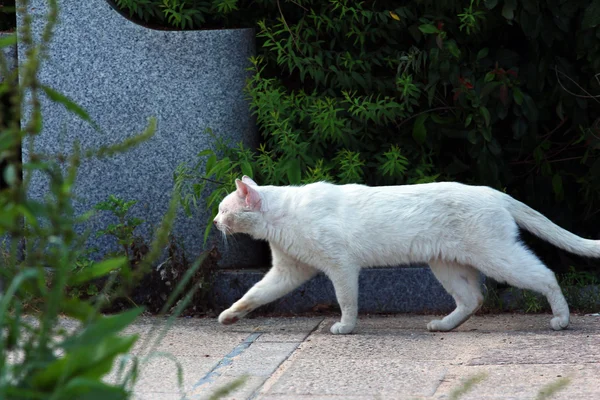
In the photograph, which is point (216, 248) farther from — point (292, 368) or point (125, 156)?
point (292, 368)

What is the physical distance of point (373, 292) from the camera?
547 centimetres

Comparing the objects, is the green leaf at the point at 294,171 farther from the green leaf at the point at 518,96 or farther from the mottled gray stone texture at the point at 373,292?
the green leaf at the point at 518,96

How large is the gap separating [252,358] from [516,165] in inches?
109

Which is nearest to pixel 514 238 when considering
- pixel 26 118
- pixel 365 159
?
pixel 365 159

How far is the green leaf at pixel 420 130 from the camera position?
5.64 metres

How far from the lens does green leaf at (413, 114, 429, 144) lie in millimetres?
5645

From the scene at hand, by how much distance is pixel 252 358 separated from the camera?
417 cm

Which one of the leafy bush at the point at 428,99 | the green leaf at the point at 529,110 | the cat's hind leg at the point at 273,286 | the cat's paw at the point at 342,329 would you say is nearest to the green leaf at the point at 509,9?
the leafy bush at the point at 428,99

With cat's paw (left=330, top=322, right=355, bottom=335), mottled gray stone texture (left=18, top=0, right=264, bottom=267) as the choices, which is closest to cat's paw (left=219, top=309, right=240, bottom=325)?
cat's paw (left=330, top=322, right=355, bottom=335)

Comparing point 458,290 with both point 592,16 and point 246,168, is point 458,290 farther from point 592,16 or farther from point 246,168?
point 592,16

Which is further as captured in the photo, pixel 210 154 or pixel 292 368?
pixel 210 154

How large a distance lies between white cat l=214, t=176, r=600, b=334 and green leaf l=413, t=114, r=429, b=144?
81 cm

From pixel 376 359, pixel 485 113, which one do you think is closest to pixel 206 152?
pixel 485 113

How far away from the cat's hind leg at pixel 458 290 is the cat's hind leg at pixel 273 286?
0.71 meters
